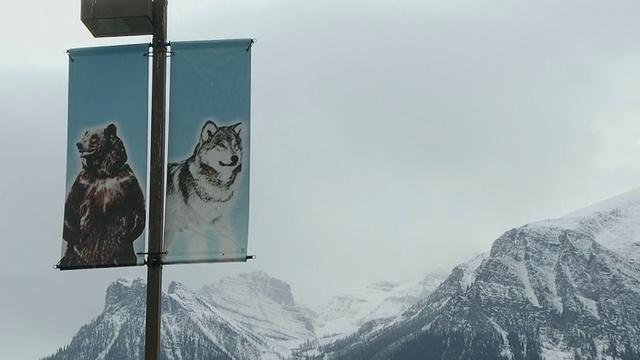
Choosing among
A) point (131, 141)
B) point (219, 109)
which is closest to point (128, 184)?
point (131, 141)

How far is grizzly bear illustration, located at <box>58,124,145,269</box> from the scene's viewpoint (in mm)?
9602

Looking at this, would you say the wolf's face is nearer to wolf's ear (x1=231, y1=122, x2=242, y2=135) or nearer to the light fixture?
wolf's ear (x1=231, y1=122, x2=242, y2=135)

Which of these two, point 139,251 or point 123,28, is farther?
point 123,28

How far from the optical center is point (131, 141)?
32.1 feet

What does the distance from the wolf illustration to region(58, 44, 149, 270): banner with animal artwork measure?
306 mm

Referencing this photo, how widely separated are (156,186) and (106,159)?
1.94 feet

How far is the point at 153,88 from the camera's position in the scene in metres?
9.83

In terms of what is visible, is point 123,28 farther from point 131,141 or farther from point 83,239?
point 83,239

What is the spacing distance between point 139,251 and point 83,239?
61 centimetres

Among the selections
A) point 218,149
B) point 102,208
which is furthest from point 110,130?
point 218,149

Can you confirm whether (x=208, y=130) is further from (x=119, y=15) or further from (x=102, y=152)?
(x=119, y=15)

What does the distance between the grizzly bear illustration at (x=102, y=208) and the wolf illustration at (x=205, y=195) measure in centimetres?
33

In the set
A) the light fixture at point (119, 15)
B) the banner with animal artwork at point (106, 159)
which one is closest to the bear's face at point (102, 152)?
the banner with animal artwork at point (106, 159)

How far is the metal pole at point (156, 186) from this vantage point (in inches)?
369
